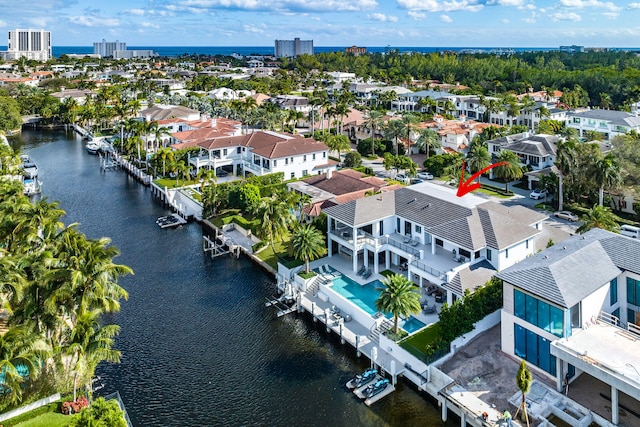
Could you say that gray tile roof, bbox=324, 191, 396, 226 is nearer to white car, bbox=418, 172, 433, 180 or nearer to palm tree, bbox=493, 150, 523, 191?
palm tree, bbox=493, 150, 523, 191

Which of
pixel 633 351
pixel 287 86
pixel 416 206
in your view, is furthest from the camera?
pixel 287 86

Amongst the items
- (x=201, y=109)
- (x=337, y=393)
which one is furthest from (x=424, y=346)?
(x=201, y=109)

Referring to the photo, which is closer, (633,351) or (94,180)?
(633,351)

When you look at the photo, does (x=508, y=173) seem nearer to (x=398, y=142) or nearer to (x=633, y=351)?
(x=398, y=142)

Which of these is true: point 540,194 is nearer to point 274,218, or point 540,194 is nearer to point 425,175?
point 425,175

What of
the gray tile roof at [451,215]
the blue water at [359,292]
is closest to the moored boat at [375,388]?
the blue water at [359,292]

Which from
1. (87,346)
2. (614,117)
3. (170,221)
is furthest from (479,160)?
(87,346)
